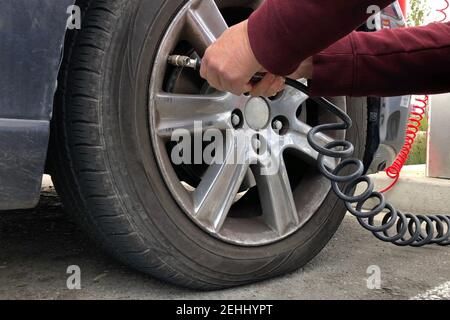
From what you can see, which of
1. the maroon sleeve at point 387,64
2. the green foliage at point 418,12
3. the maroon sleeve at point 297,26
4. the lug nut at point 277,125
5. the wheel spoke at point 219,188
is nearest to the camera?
the maroon sleeve at point 297,26

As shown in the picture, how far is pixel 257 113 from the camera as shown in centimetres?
174

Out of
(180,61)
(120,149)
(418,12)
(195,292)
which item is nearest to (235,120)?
(180,61)

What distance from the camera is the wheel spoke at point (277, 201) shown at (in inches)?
69.8

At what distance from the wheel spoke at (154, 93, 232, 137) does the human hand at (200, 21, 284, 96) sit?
51 cm

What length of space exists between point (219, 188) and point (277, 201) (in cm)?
25

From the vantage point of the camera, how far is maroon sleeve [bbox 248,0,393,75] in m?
0.81

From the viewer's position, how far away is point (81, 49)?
4.45 ft

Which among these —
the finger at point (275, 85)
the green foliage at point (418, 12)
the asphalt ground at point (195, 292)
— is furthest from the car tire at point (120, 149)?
the green foliage at point (418, 12)

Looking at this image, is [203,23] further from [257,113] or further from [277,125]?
[277,125]

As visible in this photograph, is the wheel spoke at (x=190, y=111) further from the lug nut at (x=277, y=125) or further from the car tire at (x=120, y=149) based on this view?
the lug nut at (x=277, y=125)

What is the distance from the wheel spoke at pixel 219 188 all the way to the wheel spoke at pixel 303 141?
215 millimetres

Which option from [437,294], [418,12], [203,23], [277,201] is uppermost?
[418,12]

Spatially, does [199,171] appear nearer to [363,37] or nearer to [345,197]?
[345,197]

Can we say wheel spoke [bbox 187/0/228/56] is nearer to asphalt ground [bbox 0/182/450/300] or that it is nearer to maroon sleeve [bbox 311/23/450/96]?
maroon sleeve [bbox 311/23/450/96]
